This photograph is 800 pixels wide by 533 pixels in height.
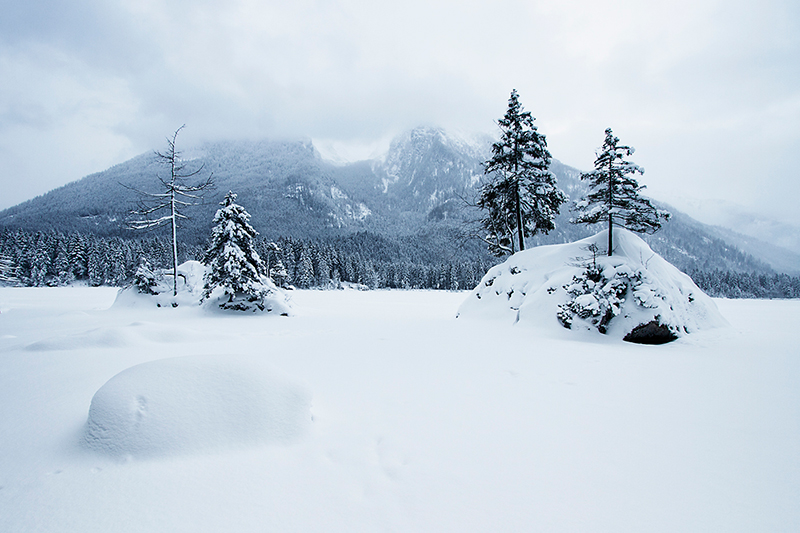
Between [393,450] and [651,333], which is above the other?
[393,450]

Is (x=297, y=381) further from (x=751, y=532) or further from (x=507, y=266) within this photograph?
(x=507, y=266)

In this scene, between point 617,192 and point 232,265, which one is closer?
point 617,192

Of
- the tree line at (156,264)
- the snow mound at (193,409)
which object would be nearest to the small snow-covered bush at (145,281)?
the snow mound at (193,409)

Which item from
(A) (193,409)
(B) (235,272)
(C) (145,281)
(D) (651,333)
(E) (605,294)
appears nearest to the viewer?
(A) (193,409)

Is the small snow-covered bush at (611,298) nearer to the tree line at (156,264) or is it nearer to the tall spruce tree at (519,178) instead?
the tall spruce tree at (519,178)

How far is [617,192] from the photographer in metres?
10.7

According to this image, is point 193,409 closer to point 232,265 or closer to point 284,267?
point 232,265

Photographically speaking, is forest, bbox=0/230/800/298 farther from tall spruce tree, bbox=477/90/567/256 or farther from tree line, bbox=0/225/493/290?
tall spruce tree, bbox=477/90/567/256

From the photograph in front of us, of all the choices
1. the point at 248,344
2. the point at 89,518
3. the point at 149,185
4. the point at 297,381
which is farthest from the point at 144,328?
the point at 149,185

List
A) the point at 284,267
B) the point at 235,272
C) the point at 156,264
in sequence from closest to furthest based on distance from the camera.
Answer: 1. the point at 235,272
2. the point at 156,264
3. the point at 284,267

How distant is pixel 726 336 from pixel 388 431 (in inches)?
477

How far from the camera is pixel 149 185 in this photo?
618ft

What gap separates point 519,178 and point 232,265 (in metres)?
13.9

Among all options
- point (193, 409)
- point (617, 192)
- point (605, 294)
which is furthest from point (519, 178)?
point (193, 409)
